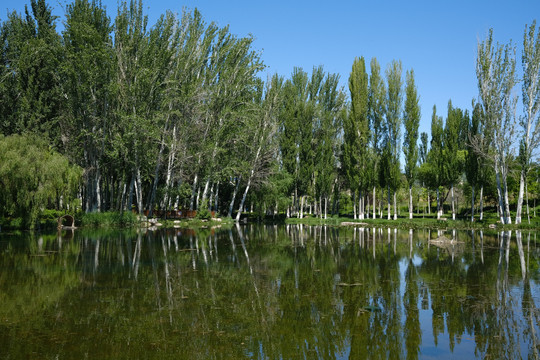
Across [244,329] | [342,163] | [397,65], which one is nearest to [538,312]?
[244,329]

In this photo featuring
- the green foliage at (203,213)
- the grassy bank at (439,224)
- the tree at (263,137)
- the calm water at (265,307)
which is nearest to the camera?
the calm water at (265,307)

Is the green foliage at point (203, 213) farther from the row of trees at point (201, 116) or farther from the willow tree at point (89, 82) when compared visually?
the willow tree at point (89, 82)

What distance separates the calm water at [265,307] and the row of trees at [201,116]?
13.2 meters

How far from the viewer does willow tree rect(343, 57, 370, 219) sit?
3706 centimetres

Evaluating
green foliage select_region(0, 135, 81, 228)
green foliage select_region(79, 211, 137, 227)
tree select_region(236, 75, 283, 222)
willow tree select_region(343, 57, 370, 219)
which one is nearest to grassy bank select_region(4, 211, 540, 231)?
green foliage select_region(79, 211, 137, 227)

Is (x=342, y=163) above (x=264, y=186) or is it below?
above

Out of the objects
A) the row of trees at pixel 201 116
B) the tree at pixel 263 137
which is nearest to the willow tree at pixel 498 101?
the row of trees at pixel 201 116

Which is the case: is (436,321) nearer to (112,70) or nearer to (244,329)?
(244,329)

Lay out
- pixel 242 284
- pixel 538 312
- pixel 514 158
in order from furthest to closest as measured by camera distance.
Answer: pixel 514 158 < pixel 242 284 < pixel 538 312

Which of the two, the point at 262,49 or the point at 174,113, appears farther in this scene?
the point at 262,49

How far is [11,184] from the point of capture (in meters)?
19.8

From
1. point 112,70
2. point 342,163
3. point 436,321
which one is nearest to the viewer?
point 436,321

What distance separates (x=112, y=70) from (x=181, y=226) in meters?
10.9

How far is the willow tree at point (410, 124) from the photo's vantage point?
1455 inches
